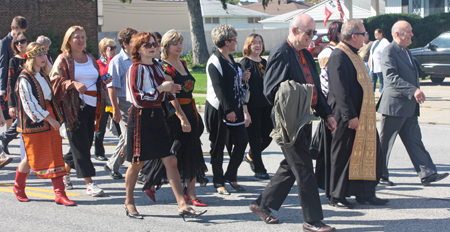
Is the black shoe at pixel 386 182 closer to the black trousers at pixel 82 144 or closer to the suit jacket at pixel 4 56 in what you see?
the black trousers at pixel 82 144

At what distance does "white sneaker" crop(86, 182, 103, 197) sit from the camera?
5.87 meters

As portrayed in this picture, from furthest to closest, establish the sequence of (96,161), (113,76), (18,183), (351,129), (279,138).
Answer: (96,161) < (113,76) < (18,183) < (351,129) < (279,138)

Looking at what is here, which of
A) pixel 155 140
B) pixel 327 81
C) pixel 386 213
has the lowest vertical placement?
pixel 386 213

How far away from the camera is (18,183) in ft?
18.4

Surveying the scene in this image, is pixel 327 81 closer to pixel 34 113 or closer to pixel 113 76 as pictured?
pixel 113 76

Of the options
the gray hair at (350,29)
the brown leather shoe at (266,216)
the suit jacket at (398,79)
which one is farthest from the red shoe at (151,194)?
the suit jacket at (398,79)

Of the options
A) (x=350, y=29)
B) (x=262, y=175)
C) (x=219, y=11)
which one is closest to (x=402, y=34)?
(x=350, y=29)

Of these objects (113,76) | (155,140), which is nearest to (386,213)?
(155,140)

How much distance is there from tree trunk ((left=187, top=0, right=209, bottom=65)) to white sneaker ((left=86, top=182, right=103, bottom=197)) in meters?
20.7

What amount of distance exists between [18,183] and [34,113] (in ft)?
3.07

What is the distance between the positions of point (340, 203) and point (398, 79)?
5.86ft

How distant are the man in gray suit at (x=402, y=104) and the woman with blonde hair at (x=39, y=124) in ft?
12.8

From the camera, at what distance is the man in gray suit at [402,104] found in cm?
600

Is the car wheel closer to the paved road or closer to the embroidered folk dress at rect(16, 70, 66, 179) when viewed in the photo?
the paved road
